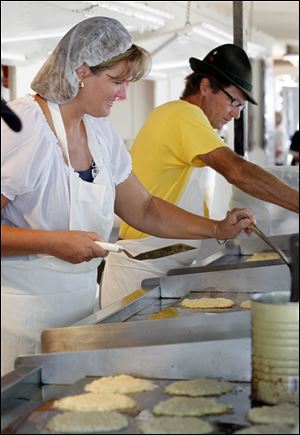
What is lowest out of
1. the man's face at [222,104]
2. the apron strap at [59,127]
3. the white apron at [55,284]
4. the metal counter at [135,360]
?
the metal counter at [135,360]

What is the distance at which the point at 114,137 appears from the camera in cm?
239

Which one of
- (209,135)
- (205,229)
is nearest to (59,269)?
(205,229)

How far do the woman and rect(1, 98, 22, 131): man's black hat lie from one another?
0.30 meters

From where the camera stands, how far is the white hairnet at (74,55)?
6.79 feet

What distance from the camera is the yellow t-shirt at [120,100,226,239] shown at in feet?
8.88

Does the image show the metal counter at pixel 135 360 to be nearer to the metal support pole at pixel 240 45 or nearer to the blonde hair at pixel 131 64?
the blonde hair at pixel 131 64

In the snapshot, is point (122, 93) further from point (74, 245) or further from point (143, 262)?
point (143, 262)

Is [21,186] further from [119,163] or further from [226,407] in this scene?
[226,407]

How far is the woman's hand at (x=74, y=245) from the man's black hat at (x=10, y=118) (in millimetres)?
377

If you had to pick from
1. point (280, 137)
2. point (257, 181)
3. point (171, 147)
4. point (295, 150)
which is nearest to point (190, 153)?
point (171, 147)

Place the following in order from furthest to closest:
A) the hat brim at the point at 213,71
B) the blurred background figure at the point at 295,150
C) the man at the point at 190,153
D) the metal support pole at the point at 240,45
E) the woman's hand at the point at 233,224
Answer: the blurred background figure at the point at 295,150 < the metal support pole at the point at 240,45 < the hat brim at the point at 213,71 < the man at the point at 190,153 < the woman's hand at the point at 233,224

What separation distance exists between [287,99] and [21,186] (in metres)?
6.11

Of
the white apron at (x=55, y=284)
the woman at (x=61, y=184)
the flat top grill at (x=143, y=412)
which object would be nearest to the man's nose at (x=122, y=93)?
the woman at (x=61, y=184)

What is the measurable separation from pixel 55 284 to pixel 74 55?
1.89 ft
